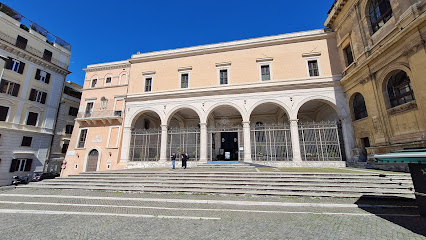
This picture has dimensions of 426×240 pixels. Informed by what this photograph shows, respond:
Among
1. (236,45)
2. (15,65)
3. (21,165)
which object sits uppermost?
(236,45)

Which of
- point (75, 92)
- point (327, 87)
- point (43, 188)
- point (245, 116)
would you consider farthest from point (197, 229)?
point (75, 92)

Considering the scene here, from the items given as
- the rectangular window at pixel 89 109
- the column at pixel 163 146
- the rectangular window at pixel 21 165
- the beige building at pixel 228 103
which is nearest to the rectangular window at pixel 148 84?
the beige building at pixel 228 103

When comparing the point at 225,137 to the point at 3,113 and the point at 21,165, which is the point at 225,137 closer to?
the point at 21,165

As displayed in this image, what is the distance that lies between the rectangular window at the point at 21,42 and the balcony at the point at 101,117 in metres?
8.90

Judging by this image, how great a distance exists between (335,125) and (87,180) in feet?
52.5

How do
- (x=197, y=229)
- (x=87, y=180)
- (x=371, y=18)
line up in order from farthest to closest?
1. (x=371, y=18)
2. (x=87, y=180)
3. (x=197, y=229)

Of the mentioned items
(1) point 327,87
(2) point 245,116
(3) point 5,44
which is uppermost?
(3) point 5,44

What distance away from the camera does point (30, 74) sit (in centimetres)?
1831

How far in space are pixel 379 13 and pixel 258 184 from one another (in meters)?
12.1

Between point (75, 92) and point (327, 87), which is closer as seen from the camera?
point (327, 87)

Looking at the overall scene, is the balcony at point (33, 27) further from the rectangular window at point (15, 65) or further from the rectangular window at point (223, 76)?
the rectangular window at point (223, 76)

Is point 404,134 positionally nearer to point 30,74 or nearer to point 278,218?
point 278,218

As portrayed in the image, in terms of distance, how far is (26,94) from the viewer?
17875 millimetres

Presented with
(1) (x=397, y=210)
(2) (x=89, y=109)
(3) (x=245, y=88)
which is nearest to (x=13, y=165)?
(2) (x=89, y=109)
